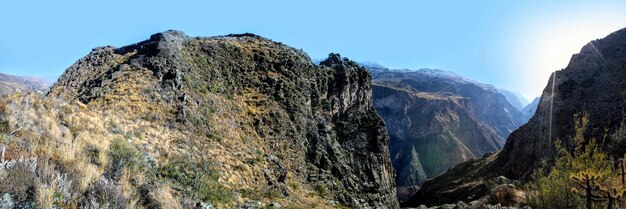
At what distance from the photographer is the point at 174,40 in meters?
32.6

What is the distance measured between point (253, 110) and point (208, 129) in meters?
8.29

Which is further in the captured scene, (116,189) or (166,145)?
(166,145)

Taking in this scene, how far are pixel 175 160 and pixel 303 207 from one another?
8.36 meters

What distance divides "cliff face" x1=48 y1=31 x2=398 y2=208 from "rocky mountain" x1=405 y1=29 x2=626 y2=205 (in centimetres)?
2660

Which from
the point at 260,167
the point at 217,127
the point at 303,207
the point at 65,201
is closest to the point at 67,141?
the point at 65,201

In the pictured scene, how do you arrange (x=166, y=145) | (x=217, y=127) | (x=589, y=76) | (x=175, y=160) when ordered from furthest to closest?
(x=589, y=76) → (x=217, y=127) → (x=166, y=145) → (x=175, y=160)

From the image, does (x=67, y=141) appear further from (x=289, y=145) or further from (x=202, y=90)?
(x=289, y=145)

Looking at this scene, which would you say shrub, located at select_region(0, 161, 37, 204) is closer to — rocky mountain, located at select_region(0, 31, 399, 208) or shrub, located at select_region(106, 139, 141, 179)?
rocky mountain, located at select_region(0, 31, 399, 208)

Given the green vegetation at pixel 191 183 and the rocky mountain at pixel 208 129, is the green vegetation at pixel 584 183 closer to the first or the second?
the rocky mountain at pixel 208 129

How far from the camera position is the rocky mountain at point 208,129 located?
9117 mm

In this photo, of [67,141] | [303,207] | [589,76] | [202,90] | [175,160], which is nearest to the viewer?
[67,141]

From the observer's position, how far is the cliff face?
22422mm

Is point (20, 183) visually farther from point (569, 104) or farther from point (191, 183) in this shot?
point (569, 104)

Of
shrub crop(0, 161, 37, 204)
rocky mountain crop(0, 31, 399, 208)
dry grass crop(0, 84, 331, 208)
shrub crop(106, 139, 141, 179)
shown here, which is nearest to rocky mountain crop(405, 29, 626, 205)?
rocky mountain crop(0, 31, 399, 208)
